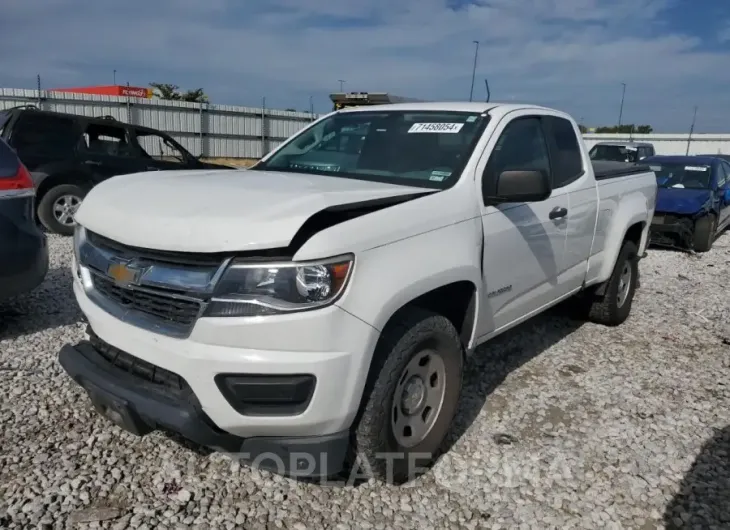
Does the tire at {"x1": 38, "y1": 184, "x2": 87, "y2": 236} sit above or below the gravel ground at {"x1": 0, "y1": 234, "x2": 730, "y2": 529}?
above

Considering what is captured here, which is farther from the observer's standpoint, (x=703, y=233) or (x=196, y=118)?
(x=196, y=118)

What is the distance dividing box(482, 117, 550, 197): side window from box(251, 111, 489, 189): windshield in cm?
16

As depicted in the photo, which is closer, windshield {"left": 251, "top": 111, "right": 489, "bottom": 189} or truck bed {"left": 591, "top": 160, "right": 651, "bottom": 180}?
windshield {"left": 251, "top": 111, "right": 489, "bottom": 189}

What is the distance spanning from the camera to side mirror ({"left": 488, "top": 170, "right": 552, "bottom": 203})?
10.1 ft

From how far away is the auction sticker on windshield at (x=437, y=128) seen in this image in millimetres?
3533

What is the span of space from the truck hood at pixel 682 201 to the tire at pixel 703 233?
22 cm

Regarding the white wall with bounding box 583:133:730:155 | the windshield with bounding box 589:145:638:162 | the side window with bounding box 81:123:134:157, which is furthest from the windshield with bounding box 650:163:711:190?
the white wall with bounding box 583:133:730:155

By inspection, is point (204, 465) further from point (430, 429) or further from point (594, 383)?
point (594, 383)

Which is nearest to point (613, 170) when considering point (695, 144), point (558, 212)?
point (558, 212)

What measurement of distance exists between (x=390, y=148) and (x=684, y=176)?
9.38 meters

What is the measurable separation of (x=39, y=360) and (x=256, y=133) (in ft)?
76.7

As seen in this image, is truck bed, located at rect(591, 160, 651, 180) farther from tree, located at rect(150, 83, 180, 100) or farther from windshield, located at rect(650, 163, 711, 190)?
tree, located at rect(150, 83, 180, 100)

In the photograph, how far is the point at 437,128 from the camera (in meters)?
3.59

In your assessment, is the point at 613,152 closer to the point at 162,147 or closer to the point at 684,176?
the point at 684,176
